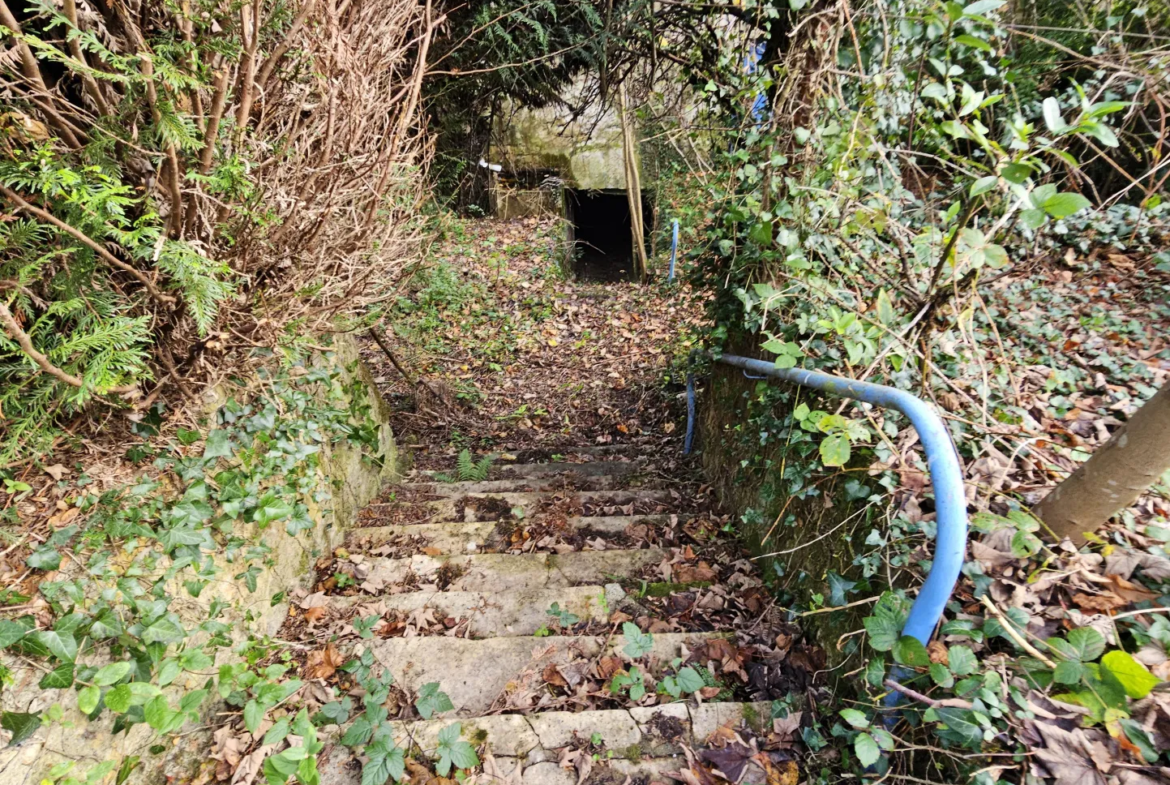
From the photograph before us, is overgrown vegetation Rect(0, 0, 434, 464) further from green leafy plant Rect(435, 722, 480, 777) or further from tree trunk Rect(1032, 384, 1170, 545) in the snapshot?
tree trunk Rect(1032, 384, 1170, 545)

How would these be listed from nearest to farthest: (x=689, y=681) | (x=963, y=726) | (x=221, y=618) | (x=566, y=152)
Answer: (x=963, y=726) → (x=689, y=681) → (x=221, y=618) → (x=566, y=152)

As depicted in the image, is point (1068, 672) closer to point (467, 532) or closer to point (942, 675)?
point (942, 675)

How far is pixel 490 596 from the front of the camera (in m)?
2.86

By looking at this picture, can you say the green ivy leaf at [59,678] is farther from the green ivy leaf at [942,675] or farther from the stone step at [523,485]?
the stone step at [523,485]

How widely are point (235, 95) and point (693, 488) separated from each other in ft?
12.4

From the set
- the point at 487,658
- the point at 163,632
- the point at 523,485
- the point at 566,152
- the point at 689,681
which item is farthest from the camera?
the point at 566,152

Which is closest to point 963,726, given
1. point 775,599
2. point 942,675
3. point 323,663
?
point 942,675

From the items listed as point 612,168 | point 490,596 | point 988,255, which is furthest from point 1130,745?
point 612,168

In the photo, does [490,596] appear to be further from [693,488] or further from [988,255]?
[988,255]

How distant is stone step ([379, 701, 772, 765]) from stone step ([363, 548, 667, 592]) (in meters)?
0.92

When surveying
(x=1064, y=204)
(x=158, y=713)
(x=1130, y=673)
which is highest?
(x=1064, y=204)

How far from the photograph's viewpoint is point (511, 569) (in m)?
3.09

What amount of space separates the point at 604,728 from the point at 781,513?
1.32 m

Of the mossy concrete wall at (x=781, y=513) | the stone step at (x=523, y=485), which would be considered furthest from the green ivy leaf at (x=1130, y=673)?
the stone step at (x=523, y=485)
